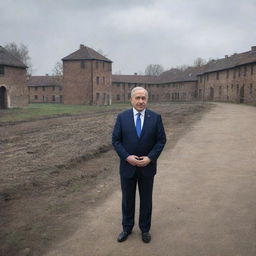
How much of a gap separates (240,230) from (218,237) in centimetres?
48

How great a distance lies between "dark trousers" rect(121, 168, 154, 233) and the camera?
4840 mm

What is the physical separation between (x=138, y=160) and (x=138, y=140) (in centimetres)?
29

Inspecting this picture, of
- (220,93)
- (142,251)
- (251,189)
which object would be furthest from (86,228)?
(220,93)

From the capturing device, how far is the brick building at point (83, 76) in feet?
190

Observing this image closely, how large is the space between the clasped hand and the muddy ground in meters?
1.52

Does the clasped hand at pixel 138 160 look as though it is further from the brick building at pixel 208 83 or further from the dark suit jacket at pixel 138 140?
the brick building at pixel 208 83

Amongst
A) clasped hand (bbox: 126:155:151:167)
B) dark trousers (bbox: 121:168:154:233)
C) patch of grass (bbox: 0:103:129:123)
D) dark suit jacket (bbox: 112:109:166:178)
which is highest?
dark suit jacket (bbox: 112:109:166:178)

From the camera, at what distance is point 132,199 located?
494cm

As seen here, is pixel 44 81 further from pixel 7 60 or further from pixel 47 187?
pixel 47 187

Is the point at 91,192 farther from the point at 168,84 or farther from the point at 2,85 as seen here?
the point at 168,84

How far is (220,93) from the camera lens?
204 ft

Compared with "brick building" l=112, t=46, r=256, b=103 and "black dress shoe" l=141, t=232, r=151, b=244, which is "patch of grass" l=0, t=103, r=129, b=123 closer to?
"black dress shoe" l=141, t=232, r=151, b=244

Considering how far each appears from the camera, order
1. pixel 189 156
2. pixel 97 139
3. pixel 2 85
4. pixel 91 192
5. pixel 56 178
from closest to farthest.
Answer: pixel 91 192, pixel 56 178, pixel 189 156, pixel 97 139, pixel 2 85

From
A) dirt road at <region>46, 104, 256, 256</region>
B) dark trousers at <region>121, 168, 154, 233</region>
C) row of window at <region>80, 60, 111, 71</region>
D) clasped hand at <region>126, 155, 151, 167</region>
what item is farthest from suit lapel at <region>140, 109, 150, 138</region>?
row of window at <region>80, 60, 111, 71</region>
